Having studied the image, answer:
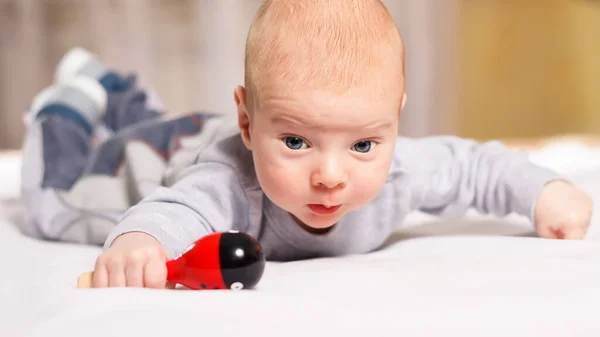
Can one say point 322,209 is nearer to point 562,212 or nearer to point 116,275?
point 116,275

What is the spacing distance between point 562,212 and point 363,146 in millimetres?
329

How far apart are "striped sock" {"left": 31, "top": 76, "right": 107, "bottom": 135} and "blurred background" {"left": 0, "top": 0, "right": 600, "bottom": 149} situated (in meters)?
1.20

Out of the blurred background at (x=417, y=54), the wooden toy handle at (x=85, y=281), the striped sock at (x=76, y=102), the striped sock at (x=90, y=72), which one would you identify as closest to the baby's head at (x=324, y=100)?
the wooden toy handle at (x=85, y=281)

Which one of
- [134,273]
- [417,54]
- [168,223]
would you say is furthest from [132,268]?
[417,54]

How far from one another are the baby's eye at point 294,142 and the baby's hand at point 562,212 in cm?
39

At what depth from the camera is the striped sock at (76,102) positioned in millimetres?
1384

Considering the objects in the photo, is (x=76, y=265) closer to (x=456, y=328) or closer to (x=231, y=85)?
(x=456, y=328)

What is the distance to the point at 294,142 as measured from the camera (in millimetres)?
791

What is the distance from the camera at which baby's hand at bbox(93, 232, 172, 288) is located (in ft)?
2.33

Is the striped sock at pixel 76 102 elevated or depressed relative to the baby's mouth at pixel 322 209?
depressed

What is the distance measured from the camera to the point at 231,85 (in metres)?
2.72

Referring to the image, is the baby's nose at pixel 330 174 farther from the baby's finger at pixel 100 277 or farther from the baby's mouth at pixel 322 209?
the baby's finger at pixel 100 277

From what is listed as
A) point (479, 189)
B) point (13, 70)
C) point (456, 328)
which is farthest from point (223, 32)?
point (456, 328)

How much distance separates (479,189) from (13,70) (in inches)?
84.7
